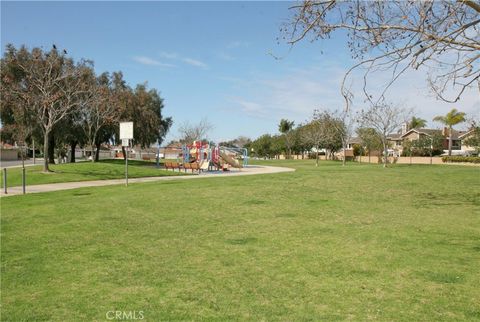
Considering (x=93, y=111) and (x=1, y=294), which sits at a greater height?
(x=93, y=111)

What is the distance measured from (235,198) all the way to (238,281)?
8.07 meters

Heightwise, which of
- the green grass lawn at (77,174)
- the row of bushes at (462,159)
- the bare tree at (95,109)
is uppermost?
the bare tree at (95,109)

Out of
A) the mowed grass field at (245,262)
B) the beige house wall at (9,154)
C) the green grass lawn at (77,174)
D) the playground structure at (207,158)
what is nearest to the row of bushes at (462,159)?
the playground structure at (207,158)

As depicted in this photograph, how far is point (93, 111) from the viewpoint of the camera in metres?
38.0

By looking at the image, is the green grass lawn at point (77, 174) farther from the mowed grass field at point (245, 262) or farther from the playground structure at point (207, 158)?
the mowed grass field at point (245, 262)

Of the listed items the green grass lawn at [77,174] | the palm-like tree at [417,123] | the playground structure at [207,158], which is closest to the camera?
the green grass lawn at [77,174]

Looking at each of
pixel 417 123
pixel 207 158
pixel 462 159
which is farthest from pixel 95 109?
pixel 417 123

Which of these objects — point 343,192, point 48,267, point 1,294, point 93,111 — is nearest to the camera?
point 1,294

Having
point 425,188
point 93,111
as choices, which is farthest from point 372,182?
point 93,111

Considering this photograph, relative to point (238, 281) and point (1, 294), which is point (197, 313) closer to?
point (238, 281)

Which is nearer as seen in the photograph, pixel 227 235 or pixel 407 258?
pixel 407 258

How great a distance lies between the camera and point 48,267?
6.02 m

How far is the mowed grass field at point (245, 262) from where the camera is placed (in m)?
4.51

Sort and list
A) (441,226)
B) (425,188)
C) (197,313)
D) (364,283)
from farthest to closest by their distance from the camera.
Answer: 1. (425,188)
2. (441,226)
3. (364,283)
4. (197,313)
